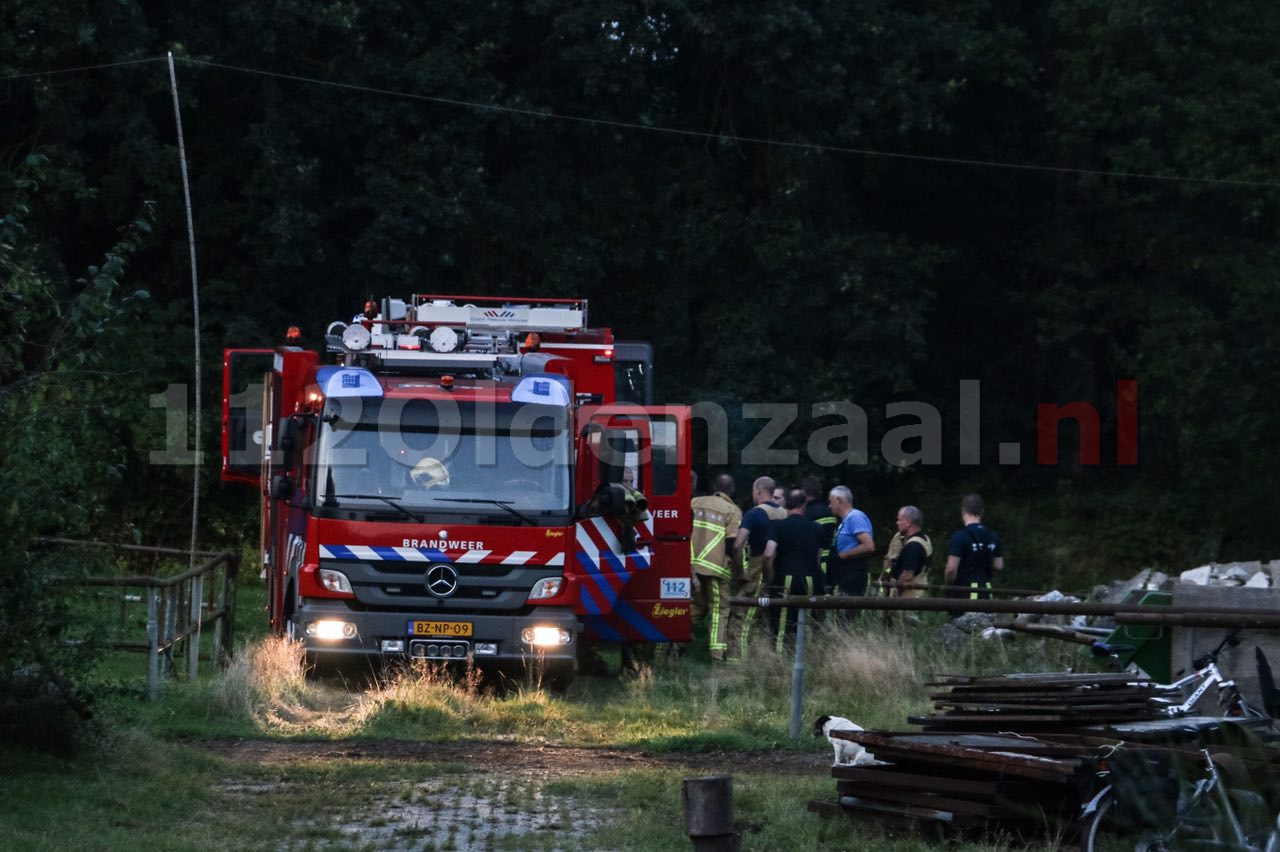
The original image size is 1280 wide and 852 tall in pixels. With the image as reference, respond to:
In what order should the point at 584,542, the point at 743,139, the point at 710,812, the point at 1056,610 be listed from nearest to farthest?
1. the point at 710,812
2. the point at 1056,610
3. the point at 584,542
4. the point at 743,139

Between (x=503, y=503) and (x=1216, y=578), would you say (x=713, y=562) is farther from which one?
(x=1216, y=578)

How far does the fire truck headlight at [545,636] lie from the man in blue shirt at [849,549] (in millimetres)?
4453

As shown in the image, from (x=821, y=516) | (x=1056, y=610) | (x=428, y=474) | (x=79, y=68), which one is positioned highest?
(x=79, y=68)

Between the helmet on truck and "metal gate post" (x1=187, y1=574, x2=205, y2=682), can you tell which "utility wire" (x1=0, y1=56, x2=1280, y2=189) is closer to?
"metal gate post" (x1=187, y1=574, x2=205, y2=682)

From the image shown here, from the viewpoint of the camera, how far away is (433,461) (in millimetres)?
13461

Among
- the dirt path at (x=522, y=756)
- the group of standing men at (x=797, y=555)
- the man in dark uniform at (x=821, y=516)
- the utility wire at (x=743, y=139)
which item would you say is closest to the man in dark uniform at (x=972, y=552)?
the group of standing men at (x=797, y=555)

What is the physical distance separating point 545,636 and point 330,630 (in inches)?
64.0

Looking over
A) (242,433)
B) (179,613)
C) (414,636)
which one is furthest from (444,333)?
(242,433)

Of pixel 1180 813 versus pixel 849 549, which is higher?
pixel 849 549

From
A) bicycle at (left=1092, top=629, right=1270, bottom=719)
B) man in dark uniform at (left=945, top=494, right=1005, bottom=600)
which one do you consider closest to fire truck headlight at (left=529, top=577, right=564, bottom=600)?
man in dark uniform at (left=945, top=494, right=1005, bottom=600)

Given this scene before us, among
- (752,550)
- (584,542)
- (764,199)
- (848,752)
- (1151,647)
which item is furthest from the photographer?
(764,199)

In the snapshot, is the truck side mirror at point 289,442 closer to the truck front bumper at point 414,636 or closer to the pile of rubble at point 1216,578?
the truck front bumper at point 414,636

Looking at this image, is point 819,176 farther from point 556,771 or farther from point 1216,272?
point 556,771

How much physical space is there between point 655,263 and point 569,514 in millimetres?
18012
